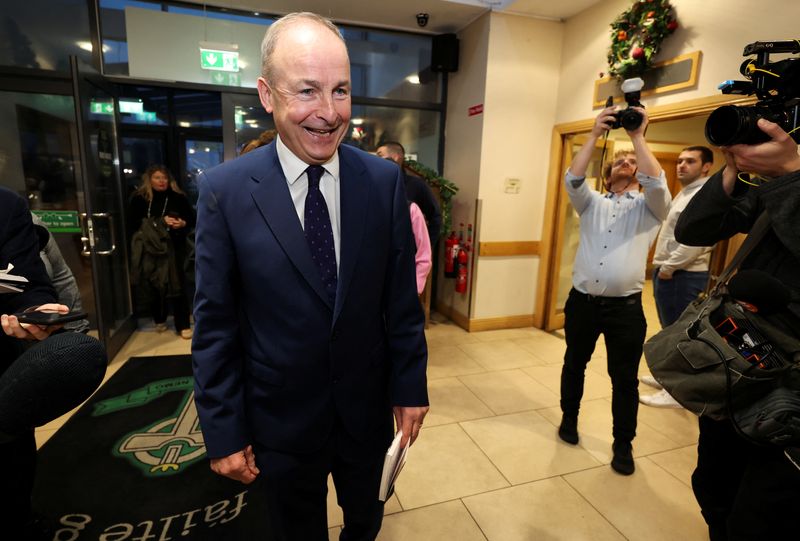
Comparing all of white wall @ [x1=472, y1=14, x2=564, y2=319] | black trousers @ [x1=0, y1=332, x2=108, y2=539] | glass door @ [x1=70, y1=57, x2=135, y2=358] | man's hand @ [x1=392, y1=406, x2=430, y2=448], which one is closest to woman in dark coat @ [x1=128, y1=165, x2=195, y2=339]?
glass door @ [x1=70, y1=57, x2=135, y2=358]

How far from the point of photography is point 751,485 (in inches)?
41.4

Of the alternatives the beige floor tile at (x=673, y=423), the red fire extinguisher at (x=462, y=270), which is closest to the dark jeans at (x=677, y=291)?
the beige floor tile at (x=673, y=423)

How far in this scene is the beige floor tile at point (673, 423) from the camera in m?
2.54

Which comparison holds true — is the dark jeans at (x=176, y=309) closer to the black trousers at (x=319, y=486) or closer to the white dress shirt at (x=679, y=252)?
the black trousers at (x=319, y=486)

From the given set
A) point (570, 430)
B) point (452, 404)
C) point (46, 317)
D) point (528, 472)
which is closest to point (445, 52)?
point (452, 404)

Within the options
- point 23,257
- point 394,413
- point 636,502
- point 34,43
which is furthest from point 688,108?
point 34,43

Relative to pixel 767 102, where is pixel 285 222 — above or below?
below

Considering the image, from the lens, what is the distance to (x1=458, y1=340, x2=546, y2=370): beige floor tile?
3.58 metres

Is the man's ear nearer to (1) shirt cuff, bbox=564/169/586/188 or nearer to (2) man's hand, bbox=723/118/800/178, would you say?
(2) man's hand, bbox=723/118/800/178

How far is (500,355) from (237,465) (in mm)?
3046

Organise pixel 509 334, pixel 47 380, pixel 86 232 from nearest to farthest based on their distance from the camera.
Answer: pixel 47 380
pixel 86 232
pixel 509 334

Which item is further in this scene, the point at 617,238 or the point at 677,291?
the point at 677,291

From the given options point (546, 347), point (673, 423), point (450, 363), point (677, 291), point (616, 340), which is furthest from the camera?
point (546, 347)

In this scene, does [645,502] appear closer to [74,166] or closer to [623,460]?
[623,460]
